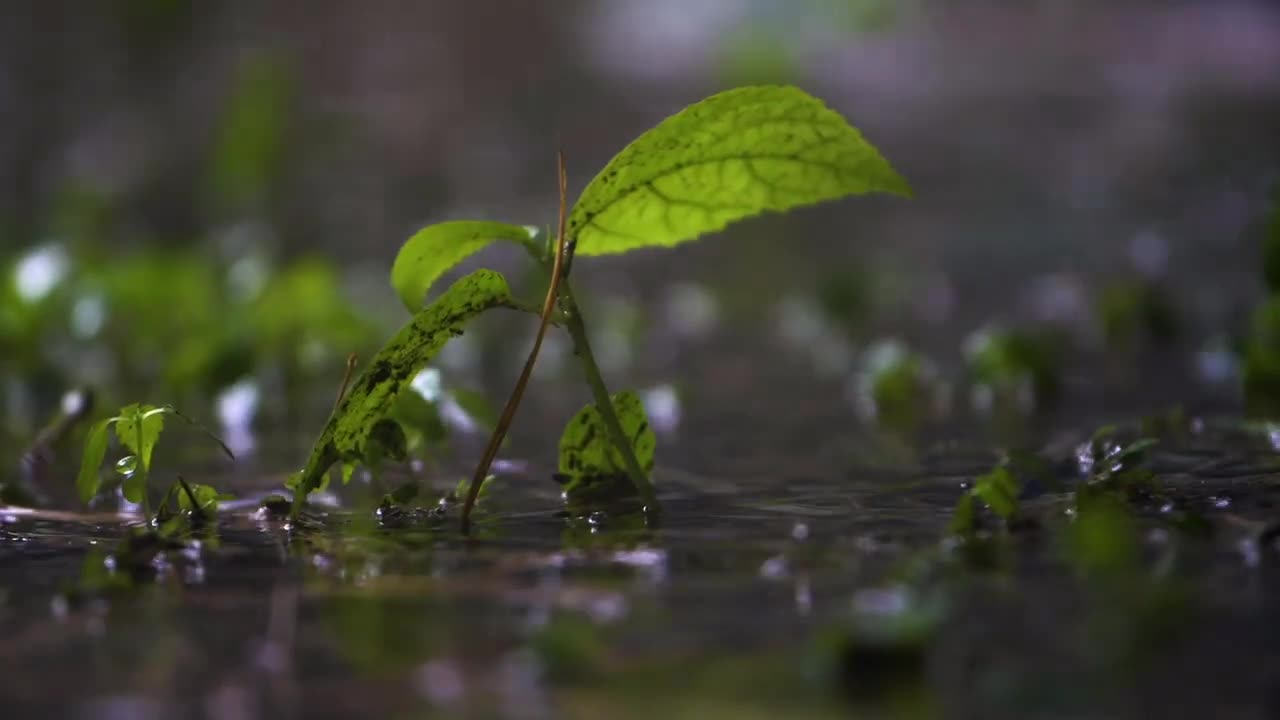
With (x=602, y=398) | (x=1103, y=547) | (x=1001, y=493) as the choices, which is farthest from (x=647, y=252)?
(x=1103, y=547)

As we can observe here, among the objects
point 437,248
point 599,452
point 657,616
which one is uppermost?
point 437,248

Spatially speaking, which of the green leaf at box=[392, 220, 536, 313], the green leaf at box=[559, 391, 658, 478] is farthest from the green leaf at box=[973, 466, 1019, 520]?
the green leaf at box=[392, 220, 536, 313]

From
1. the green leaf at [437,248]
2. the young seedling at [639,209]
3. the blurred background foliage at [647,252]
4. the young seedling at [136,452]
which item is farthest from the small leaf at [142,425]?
the blurred background foliage at [647,252]

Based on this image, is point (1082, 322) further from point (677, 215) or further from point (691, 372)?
point (677, 215)

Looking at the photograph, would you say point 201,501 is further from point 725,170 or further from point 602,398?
point 725,170

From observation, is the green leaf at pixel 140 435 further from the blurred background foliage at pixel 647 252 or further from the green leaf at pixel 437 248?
the blurred background foliage at pixel 647 252
